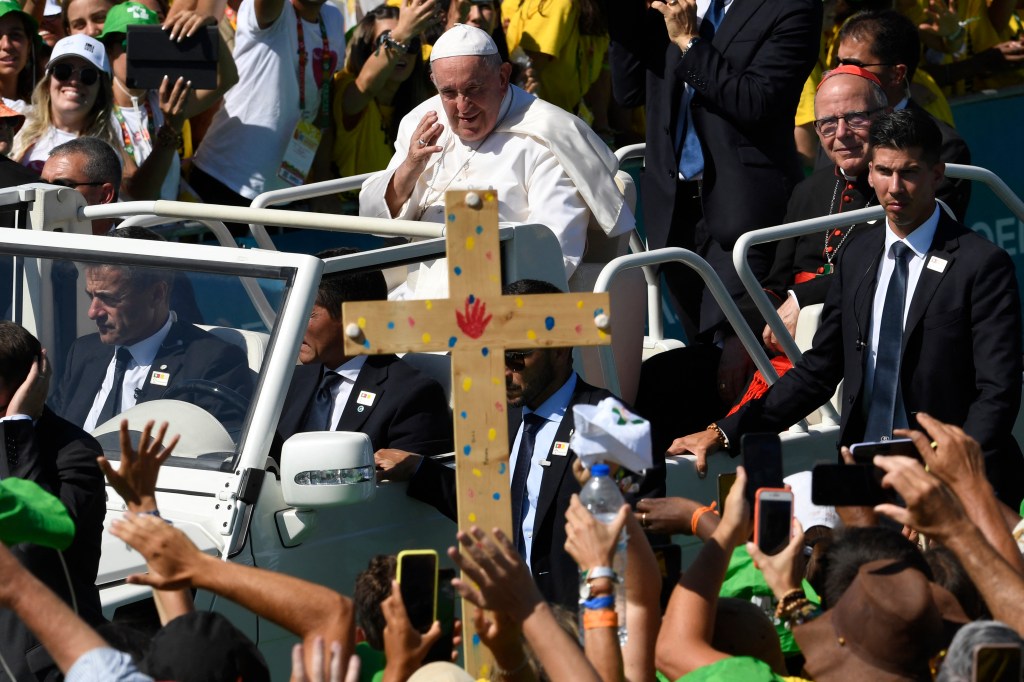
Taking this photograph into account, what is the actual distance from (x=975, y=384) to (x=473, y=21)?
4127mm

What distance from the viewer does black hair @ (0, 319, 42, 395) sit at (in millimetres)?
4141

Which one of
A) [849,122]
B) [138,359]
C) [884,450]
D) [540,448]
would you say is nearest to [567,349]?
[540,448]

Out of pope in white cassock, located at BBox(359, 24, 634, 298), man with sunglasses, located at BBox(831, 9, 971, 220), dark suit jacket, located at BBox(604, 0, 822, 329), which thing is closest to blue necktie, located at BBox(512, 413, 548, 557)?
pope in white cassock, located at BBox(359, 24, 634, 298)

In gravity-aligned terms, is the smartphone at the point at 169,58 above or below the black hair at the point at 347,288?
above

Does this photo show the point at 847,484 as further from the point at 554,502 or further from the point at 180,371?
the point at 180,371

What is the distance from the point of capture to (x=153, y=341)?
484 centimetres

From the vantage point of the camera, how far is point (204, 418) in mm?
4637

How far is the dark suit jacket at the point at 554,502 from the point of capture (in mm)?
4598

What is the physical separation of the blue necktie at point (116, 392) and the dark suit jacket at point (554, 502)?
884mm

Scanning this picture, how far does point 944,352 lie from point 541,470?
1.35 meters

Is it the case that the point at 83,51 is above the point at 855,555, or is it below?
above

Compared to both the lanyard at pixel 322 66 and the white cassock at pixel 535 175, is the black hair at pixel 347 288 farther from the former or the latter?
the lanyard at pixel 322 66

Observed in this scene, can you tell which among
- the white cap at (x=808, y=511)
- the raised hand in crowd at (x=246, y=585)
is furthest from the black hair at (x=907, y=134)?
the raised hand in crowd at (x=246, y=585)

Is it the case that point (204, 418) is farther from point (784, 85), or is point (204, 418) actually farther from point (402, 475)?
point (784, 85)
